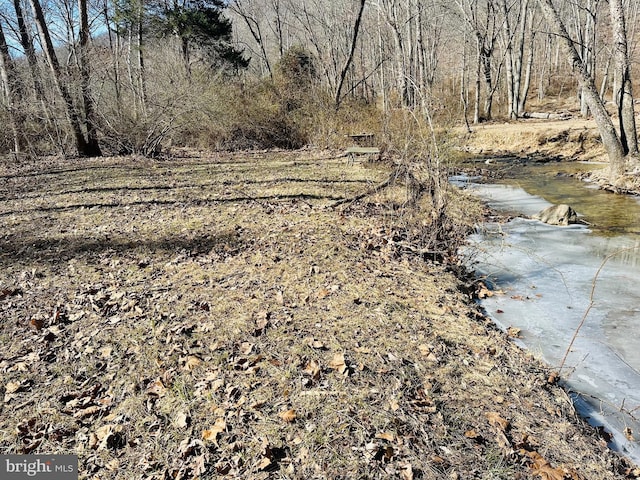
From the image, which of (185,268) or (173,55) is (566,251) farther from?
(173,55)

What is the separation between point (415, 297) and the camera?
481 centimetres

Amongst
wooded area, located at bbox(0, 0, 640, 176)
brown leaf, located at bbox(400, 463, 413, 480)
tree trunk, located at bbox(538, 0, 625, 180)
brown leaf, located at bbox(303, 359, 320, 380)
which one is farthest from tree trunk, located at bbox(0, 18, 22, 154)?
brown leaf, located at bbox(400, 463, 413, 480)

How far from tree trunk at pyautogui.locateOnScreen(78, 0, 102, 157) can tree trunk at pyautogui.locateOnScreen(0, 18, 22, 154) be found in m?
2.05

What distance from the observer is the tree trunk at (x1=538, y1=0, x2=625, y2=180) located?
1029 centimetres

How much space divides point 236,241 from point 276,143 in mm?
13297

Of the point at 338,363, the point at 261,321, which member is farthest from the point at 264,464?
the point at 261,321

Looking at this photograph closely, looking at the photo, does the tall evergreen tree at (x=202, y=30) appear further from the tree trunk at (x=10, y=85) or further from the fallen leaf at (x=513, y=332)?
the fallen leaf at (x=513, y=332)

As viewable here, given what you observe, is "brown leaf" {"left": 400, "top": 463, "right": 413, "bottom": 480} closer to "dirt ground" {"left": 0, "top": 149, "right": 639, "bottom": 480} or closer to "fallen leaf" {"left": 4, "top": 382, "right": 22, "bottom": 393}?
"dirt ground" {"left": 0, "top": 149, "right": 639, "bottom": 480}

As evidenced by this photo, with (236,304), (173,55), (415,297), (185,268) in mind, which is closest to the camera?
(236,304)

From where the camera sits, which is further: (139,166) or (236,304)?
(139,166)

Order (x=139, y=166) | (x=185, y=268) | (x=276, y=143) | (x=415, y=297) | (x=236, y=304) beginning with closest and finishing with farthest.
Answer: (x=236, y=304)
(x=415, y=297)
(x=185, y=268)
(x=139, y=166)
(x=276, y=143)

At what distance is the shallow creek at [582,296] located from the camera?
11.4ft

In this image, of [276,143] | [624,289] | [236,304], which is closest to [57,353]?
[236,304]

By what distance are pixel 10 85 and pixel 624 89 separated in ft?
58.6
